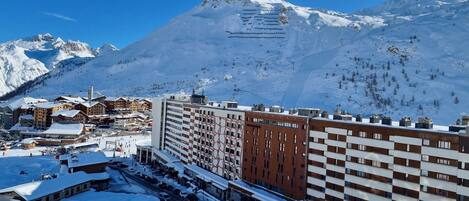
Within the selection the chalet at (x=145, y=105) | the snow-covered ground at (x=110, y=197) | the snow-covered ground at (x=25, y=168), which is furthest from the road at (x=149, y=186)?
the chalet at (x=145, y=105)

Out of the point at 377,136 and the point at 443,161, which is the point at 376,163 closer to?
the point at 377,136

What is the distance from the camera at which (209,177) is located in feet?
249

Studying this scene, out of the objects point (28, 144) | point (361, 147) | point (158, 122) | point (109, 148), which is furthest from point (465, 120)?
point (28, 144)

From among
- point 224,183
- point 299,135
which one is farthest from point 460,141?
point 224,183

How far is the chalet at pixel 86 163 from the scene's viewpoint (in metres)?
83.7

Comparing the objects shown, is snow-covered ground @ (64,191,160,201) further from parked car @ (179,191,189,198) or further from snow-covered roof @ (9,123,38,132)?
snow-covered roof @ (9,123,38,132)

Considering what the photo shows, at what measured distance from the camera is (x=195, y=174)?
8000 centimetres

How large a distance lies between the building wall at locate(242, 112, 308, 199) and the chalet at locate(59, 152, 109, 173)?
32.5 m

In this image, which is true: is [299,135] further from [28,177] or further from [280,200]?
[28,177]

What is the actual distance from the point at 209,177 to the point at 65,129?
227 ft

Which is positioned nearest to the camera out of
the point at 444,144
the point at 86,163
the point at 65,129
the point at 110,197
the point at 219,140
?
the point at 444,144

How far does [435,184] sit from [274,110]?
91.9 feet

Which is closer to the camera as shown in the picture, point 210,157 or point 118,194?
point 118,194

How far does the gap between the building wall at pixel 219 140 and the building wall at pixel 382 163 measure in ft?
56.3
